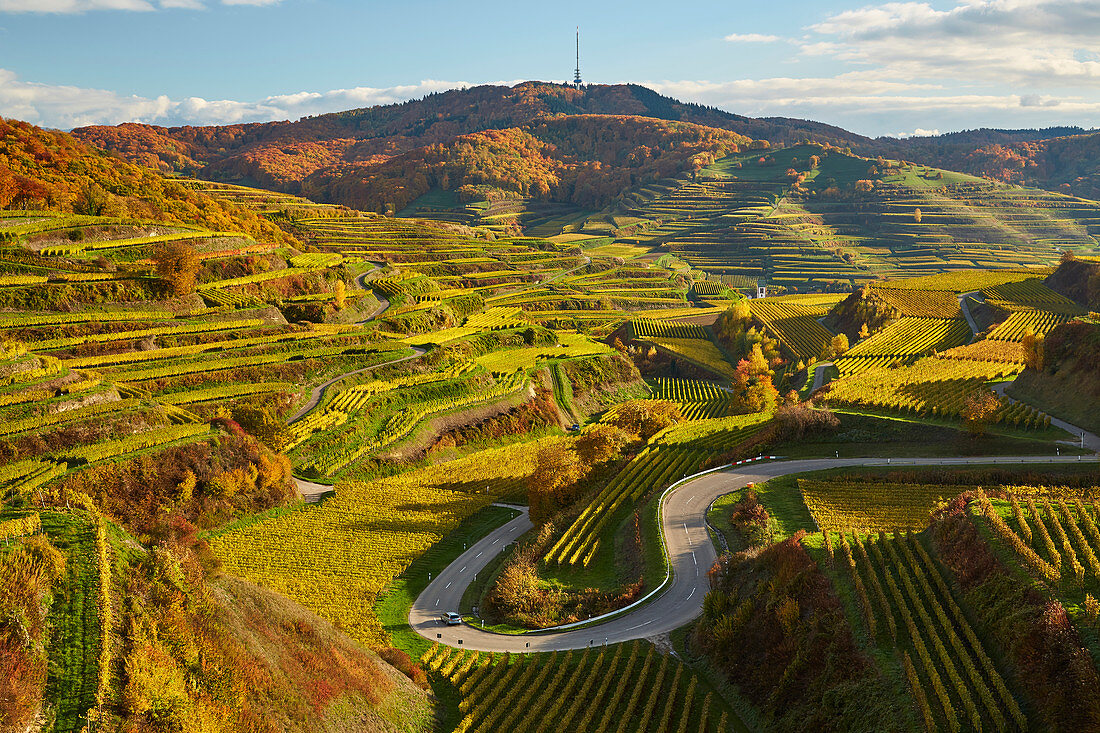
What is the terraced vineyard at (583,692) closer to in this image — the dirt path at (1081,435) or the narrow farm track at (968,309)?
the dirt path at (1081,435)

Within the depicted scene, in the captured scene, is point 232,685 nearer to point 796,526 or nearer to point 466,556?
point 466,556

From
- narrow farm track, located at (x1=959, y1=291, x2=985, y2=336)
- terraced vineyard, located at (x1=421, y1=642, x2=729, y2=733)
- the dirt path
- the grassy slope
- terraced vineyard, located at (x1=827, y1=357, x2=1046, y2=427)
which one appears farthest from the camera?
narrow farm track, located at (x1=959, y1=291, x2=985, y2=336)

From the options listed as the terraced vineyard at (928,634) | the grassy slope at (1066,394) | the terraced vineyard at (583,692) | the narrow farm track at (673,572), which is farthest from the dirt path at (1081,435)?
the terraced vineyard at (583,692)

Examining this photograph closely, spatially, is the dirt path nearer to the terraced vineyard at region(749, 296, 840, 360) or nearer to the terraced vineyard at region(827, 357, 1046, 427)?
the terraced vineyard at region(827, 357, 1046, 427)

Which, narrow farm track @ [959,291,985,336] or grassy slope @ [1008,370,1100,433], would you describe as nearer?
grassy slope @ [1008,370,1100,433]

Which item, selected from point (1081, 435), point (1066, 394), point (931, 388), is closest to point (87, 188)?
point (931, 388)

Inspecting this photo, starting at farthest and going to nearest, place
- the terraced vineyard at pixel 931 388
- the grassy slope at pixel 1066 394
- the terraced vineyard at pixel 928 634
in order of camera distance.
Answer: the terraced vineyard at pixel 931 388
the grassy slope at pixel 1066 394
the terraced vineyard at pixel 928 634

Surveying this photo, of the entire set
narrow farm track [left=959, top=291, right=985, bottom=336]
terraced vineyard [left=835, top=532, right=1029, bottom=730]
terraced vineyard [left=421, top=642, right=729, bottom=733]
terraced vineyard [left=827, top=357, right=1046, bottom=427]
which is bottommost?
terraced vineyard [left=421, top=642, right=729, bottom=733]

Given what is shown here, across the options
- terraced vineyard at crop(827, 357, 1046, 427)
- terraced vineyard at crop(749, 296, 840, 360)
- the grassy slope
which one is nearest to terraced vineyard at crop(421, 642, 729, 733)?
terraced vineyard at crop(827, 357, 1046, 427)

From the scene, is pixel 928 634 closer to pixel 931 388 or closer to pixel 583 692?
pixel 583 692
